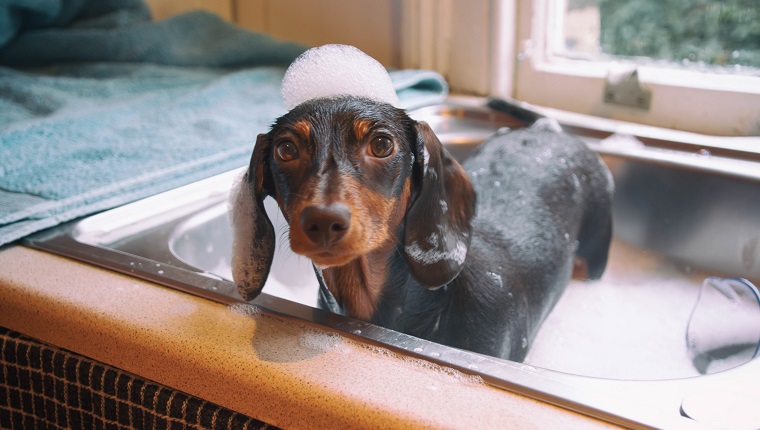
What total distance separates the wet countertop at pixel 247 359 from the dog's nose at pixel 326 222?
110 millimetres

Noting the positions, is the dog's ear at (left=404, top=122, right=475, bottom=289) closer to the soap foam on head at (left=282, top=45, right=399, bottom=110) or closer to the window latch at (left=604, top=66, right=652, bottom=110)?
the soap foam on head at (left=282, top=45, right=399, bottom=110)

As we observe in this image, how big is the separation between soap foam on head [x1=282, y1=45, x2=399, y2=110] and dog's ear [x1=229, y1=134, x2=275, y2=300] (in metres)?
0.09

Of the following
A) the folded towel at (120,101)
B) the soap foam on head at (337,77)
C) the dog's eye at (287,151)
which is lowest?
the folded towel at (120,101)

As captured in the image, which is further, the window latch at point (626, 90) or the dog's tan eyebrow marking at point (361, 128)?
the window latch at point (626, 90)

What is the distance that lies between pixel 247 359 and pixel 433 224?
286 mm

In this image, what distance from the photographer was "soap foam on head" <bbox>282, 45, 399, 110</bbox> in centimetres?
95

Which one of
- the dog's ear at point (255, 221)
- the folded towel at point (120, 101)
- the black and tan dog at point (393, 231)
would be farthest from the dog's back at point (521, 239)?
the folded towel at point (120, 101)

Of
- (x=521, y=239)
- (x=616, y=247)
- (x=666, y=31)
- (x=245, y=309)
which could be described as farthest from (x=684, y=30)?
(x=245, y=309)

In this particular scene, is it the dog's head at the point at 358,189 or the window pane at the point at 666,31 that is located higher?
the window pane at the point at 666,31

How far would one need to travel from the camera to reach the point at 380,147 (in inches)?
34.5

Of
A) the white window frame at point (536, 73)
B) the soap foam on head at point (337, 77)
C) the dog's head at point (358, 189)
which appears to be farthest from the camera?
the white window frame at point (536, 73)

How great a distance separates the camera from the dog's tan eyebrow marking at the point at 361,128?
0.87 meters

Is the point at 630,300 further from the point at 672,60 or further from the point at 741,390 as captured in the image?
the point at 741,390

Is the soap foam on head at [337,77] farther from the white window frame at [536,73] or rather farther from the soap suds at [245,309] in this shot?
the white window frame at [536,73]
